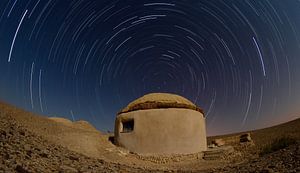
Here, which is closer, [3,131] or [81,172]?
[81,172]

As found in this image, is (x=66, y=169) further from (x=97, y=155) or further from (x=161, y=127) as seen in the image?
(x=161, y=127)

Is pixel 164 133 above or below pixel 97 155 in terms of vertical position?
above

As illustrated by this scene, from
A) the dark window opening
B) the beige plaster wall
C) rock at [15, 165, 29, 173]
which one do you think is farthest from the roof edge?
rock at [15, 165, 29, 173]

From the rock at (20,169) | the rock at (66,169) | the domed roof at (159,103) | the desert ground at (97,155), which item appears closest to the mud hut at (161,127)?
the domed roof at (159,103)

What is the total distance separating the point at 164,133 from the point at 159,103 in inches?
108

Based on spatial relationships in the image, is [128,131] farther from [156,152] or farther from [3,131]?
[3,131]

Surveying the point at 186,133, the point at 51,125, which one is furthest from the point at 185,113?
the point at 51,125

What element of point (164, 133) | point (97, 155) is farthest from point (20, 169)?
point (164, 133)

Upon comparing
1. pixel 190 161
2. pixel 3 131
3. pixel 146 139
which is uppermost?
pixel 3 131

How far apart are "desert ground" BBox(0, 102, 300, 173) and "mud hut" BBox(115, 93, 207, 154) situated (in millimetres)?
767

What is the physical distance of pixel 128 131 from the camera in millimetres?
21969

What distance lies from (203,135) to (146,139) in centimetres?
545

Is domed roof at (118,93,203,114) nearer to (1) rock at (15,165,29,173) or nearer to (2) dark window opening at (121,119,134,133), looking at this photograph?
(2) dark window opening at (121,119,134,133)

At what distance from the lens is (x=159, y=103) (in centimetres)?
2191
